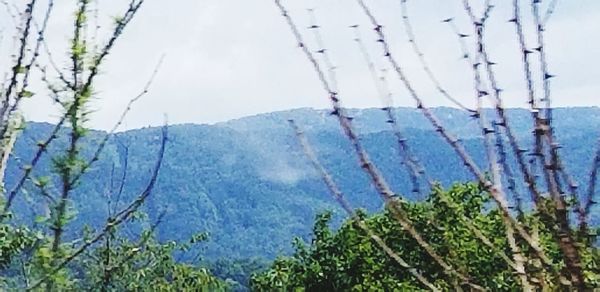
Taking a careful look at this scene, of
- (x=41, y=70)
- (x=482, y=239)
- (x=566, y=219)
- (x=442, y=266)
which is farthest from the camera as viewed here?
(x=41, y=70)

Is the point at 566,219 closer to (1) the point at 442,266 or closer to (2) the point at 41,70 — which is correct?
(1) the point at 442,266

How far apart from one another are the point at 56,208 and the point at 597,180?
106 centimetres

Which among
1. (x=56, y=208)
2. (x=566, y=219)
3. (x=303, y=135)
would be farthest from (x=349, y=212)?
(x=56, y=208)

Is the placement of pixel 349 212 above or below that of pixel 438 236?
above

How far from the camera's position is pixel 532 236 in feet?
6.03

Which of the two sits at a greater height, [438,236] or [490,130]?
[490,130]

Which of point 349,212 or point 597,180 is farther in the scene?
point 349,212

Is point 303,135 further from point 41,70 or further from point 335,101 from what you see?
point 41,70

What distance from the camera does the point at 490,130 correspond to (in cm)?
184

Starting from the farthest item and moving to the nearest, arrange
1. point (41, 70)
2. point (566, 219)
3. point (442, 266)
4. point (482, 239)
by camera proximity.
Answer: point (41, 70) → point (482, 239) → point (442, 266) → point (566, 219)

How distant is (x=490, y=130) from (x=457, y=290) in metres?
0.31

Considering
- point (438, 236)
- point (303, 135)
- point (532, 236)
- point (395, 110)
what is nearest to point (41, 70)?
point (303, 135)

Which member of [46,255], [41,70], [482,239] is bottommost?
[46,255]

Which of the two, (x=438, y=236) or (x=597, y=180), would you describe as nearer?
(x=597, y=180)
